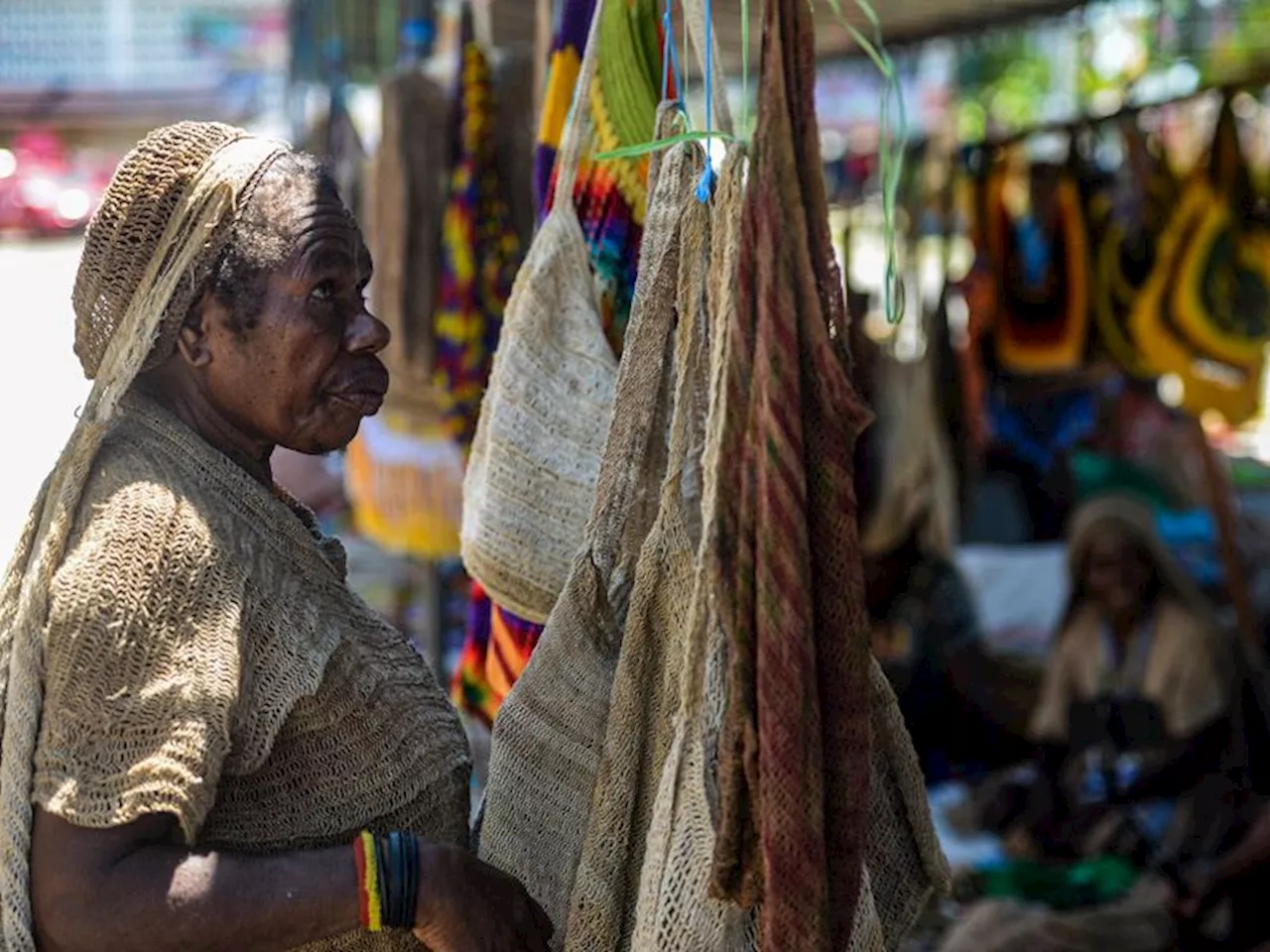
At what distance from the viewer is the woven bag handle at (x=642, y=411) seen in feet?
5.40

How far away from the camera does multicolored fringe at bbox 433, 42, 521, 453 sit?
3.50 m

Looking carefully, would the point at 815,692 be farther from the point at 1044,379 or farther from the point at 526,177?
the point at 1044,379

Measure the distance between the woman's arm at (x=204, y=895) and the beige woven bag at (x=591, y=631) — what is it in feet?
0.41

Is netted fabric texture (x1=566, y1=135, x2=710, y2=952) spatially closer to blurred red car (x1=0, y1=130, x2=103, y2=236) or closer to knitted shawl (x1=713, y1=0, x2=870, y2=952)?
knitted shawl (x1=713, y1=0, x2=870, y2=952)

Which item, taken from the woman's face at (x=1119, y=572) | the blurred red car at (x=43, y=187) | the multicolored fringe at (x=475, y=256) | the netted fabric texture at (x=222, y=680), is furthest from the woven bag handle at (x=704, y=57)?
the blurred red car at (x=43, y=187)

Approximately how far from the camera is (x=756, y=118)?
131cm

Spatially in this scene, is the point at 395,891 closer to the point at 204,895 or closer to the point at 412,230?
the point at 204,895

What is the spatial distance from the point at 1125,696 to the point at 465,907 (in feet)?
12.7

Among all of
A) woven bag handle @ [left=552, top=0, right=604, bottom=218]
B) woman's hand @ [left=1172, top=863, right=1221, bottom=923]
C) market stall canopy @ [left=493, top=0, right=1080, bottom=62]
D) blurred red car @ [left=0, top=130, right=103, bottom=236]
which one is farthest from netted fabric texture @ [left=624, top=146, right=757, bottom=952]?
blurred red car @ [left=0, top=130, right=103, bottom=236]

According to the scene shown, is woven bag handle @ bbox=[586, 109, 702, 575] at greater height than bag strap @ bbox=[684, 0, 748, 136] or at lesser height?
lesser

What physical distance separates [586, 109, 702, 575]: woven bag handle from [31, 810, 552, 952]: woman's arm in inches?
13.9

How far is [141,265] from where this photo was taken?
158cm

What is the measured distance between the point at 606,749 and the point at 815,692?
353mm

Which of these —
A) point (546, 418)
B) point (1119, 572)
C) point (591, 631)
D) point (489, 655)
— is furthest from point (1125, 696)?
point (591, 631)
